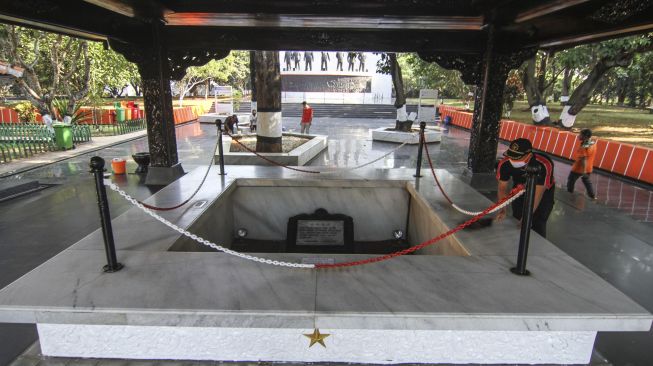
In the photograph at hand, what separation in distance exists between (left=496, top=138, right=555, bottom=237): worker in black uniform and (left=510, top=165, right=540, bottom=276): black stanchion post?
116 centimetres

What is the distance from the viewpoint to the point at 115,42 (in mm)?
7484

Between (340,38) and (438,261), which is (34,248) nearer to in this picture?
→ (438,261)

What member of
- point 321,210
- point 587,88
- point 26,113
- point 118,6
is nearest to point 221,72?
point 26,113

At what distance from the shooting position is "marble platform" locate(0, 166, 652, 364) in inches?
107

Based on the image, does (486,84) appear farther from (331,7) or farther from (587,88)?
(587,88)

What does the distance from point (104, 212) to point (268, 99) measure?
838 cm

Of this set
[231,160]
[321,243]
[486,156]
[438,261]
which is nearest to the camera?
[438,261]

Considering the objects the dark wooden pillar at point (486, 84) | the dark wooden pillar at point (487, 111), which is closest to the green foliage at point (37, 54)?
the dark wooden pillar at point (486, 84)

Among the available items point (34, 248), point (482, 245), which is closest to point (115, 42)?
point (34, 248)

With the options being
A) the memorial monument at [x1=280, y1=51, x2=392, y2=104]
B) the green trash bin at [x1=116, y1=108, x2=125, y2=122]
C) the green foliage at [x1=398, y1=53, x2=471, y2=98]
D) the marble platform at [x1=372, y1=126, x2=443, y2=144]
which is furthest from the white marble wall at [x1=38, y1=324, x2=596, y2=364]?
the memorial monument at [x1=280, y1=51, x2=392, y2=104]

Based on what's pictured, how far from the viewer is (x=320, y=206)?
695cm

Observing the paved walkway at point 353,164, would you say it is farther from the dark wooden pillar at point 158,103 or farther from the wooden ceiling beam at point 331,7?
the wooden ceiling beam at point 331,7

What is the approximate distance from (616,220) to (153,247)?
767 centimetres

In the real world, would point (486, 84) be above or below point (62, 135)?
above
